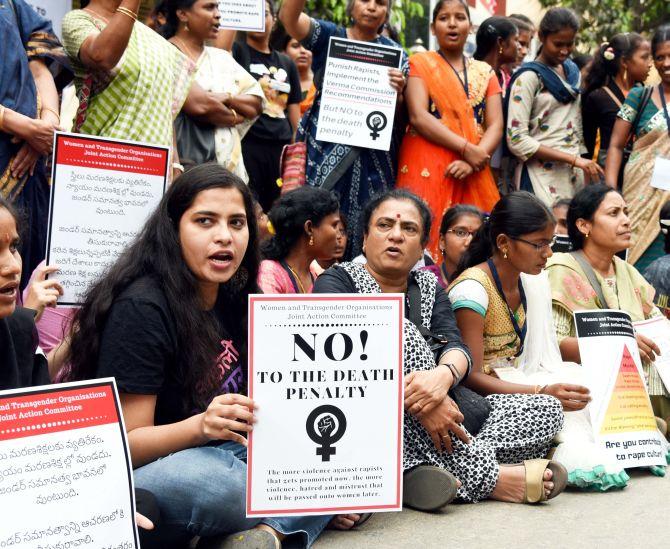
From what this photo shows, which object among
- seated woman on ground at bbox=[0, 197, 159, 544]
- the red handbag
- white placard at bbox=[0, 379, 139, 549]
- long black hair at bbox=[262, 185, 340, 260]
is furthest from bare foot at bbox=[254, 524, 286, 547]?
the red handbag

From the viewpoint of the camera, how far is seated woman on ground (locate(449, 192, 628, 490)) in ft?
15.1

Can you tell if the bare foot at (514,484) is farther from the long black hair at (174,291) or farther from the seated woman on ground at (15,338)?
the seated woman on ground at (15,338)

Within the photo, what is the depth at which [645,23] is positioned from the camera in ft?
44.2

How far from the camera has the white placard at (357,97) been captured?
224 inches

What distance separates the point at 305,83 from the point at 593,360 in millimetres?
3949

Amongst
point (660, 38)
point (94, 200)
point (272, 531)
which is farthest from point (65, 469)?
point (660, 38)

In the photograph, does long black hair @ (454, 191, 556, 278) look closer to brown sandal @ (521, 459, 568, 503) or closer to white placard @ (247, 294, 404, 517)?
brown sandal @ (521, 459, 568, 503)

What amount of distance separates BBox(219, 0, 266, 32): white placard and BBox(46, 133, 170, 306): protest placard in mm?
2090

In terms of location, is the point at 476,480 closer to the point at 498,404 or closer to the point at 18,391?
the point at 498,404

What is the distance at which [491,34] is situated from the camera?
22.7 feet

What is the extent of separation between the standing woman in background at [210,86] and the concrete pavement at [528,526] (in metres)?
2.18

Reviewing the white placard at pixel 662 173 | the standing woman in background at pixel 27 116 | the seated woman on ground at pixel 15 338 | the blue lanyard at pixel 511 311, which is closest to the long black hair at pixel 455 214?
the blue lanyard at pixel 511 311

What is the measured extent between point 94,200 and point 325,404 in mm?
1250

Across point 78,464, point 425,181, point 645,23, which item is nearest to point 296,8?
point 425,181
